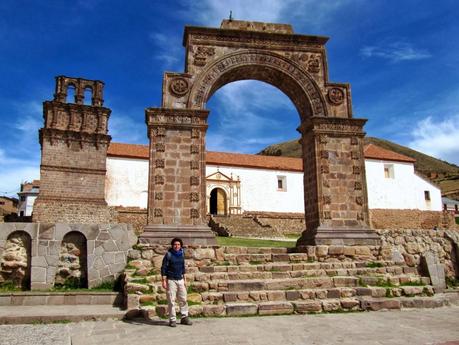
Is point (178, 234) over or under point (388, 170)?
under

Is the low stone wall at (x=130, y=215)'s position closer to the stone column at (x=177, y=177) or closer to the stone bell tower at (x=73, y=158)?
the stone bell tower at (x=73, y=158)

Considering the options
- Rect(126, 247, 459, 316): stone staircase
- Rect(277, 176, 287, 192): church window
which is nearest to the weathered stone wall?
Rect(277, 176, 287, 192): church window

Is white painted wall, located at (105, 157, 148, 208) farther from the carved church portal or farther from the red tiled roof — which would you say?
the red tiled roof

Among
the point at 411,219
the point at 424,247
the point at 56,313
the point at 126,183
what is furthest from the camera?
the point at 411,219

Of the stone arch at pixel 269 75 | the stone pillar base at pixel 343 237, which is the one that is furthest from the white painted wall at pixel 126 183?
the stone pillar base at pixel 343 237

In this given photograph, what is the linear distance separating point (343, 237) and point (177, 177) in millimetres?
5039

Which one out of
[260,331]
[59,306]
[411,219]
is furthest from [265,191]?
[260,331]

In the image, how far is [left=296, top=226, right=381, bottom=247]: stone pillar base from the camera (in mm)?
10938

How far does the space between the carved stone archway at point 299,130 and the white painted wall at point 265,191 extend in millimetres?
25579

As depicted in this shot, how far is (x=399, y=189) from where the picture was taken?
1681 inches

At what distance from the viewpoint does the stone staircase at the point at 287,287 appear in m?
7.11

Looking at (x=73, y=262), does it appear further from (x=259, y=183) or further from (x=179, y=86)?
(x=259, y=183)

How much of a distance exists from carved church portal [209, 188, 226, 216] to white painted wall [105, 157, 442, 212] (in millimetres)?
1881

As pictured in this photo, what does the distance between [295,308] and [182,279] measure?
222 centimetres
